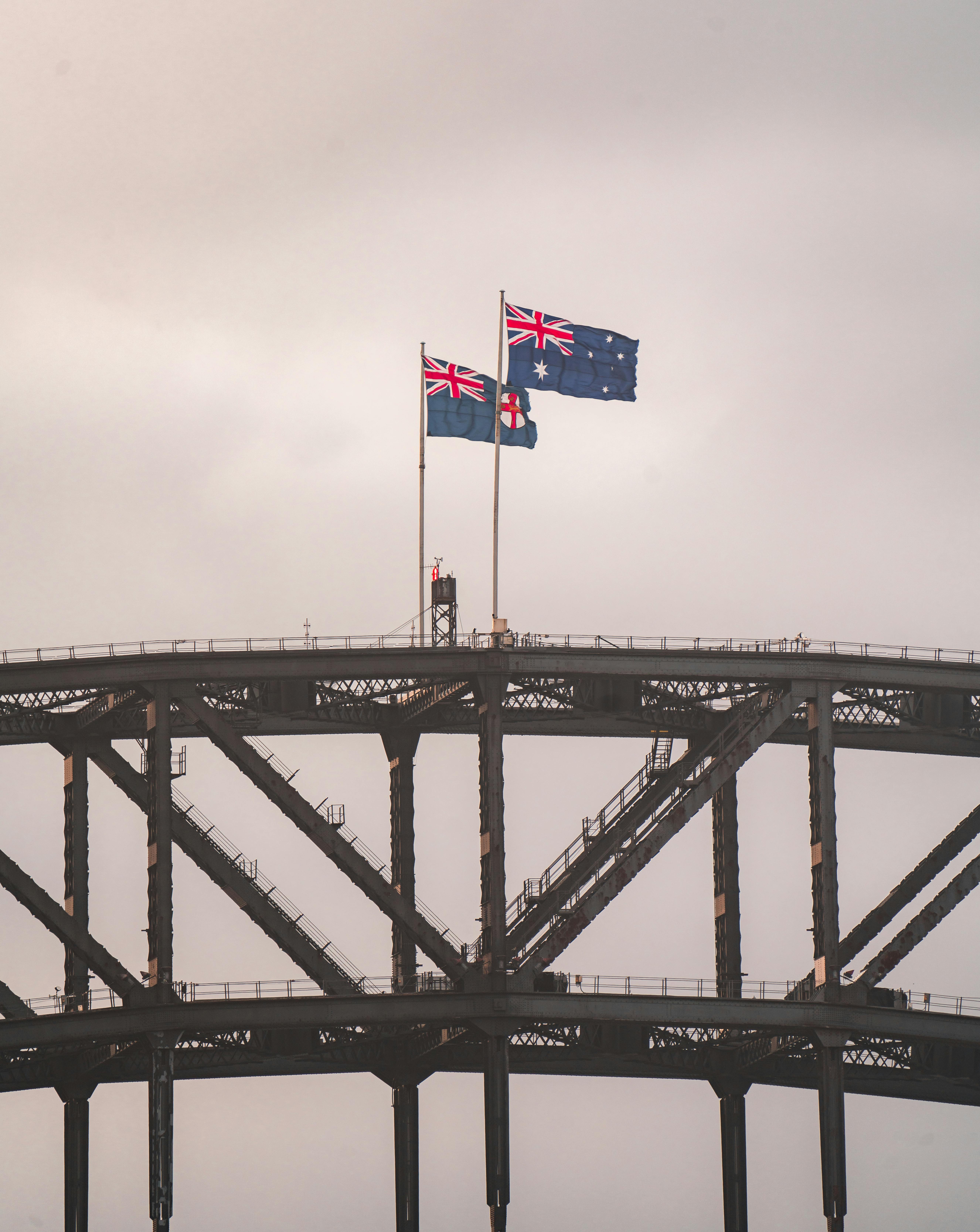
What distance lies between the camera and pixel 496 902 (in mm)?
84938

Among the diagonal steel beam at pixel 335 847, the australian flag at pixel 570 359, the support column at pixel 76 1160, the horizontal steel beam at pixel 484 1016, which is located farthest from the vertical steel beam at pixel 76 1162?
the australian flag at pixel 570 359

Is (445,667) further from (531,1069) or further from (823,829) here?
(531,1069)

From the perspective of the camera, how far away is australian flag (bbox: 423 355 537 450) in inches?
3538

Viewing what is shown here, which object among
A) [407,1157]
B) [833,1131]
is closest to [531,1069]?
[407,1157]

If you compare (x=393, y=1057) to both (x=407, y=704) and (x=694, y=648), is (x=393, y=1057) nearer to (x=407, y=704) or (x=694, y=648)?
(x=407, y=704)

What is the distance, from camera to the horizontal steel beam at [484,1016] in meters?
82.8

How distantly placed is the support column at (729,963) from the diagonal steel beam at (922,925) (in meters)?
9.52

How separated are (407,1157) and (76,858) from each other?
1888 centimetres

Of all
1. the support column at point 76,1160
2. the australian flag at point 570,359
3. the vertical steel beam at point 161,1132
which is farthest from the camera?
the support column at point 76,1160

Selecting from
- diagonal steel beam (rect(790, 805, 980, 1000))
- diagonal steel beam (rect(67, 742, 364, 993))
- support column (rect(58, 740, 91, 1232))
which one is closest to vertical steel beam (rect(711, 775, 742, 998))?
diagonal steel beam (rect(790, 805, 980, 1000))

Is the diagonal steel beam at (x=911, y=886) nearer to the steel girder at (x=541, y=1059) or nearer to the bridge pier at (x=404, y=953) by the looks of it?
the steel girder at (x=541, y=1059)

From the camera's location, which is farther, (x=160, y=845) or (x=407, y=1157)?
(x=407, y=1157)

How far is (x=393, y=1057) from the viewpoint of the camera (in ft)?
308

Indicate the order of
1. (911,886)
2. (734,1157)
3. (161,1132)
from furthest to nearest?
1. (734,1157)
2. (911,886)
3. (161,1132)
